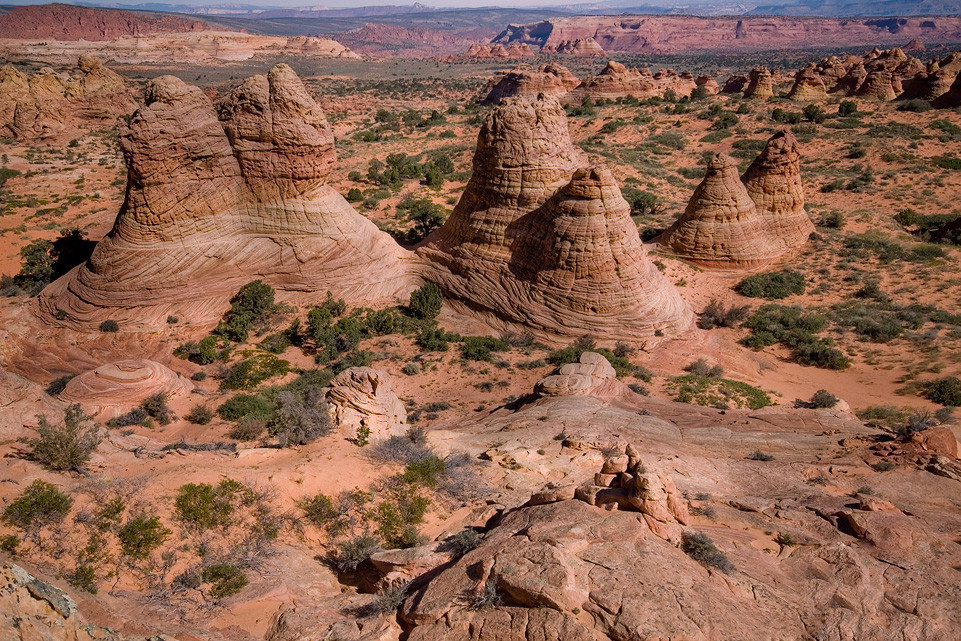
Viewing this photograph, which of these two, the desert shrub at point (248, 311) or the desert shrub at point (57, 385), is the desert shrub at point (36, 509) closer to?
the desert shrub at point (57, 385)

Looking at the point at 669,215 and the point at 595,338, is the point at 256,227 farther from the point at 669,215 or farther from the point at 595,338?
the point at 669,215

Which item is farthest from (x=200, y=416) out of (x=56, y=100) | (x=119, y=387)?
(x=56, y=100)

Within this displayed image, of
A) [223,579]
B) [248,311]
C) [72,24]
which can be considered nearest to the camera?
[223,579]

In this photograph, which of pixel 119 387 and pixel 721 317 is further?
pixel 721 317

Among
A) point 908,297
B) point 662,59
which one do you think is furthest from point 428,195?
point 662,59

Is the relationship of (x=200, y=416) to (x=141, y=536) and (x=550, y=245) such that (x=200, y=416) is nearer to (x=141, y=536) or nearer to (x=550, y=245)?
(x=141, y=536)

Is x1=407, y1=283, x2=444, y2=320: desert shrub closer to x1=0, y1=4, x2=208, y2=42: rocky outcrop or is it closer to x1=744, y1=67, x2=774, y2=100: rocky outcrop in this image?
x1=744, y1=67, x2=774, y2=100: rocky outcrop
